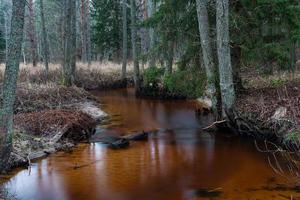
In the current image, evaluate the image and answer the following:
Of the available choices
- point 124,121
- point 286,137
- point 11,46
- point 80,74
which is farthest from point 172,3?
point 80,74

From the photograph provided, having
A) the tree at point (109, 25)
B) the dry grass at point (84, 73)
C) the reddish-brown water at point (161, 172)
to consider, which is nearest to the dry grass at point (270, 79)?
the reddish-brown water at point (161, 172)

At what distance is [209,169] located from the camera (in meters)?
9.27

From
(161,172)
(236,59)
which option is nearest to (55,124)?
(161,172)

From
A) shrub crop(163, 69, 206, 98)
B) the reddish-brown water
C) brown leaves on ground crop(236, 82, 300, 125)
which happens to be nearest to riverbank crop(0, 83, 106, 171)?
the reddish-brown water

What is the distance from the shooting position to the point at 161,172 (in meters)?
9.09

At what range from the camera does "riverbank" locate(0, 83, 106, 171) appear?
10.4m

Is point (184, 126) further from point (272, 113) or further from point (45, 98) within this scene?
point (45, 98)

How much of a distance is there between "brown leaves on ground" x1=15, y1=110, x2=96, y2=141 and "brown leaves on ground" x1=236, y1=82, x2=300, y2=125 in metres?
4.77

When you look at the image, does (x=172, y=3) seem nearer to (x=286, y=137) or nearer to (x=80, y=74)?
(x=286, y=137)

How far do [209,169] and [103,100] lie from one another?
12.8m

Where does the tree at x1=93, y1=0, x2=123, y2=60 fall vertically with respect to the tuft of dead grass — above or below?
above

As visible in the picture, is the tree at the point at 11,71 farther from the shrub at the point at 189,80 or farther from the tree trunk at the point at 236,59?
the tree trunk at the point at 236,59

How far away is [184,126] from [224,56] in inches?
136

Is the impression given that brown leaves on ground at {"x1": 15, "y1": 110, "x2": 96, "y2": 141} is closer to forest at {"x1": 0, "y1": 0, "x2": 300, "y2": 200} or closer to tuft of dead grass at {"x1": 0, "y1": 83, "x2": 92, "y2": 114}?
forest at {"x1": 0, "y1": 0, "x2": 300, "y2": 200}
